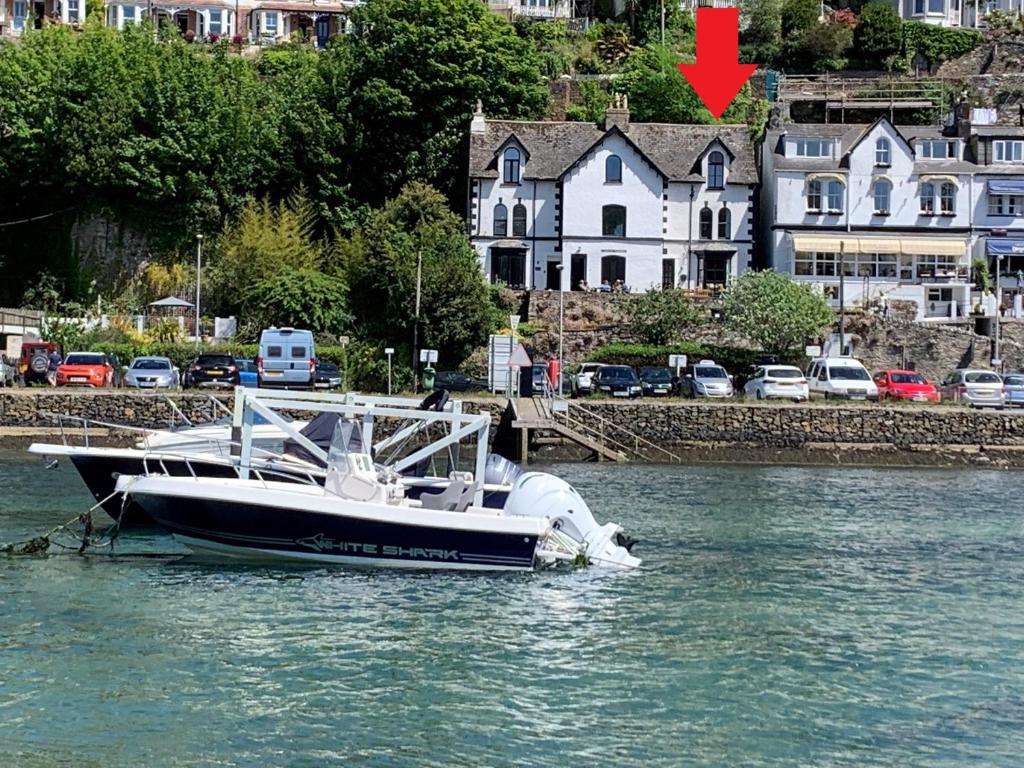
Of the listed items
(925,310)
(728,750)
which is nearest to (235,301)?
(925,310)

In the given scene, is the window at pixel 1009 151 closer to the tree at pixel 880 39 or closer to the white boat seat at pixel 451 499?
the tree at pixel 880 39

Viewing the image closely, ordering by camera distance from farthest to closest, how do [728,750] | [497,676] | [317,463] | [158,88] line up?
1. [158,88]
2. [317,463]
3. [497,676]
4. [728,750]

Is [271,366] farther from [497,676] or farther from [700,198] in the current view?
[497,676]

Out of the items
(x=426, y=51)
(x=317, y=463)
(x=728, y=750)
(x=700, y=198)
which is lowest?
(x=728, y=750)

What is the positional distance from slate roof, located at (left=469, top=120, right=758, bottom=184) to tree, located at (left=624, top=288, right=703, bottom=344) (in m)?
10.3

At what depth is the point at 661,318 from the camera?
220ft

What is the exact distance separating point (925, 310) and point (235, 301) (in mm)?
27139

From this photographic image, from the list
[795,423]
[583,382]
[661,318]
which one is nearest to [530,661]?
[795,423]

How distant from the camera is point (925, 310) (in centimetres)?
7138

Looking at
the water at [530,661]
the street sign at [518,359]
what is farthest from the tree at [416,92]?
the water at [530,661]

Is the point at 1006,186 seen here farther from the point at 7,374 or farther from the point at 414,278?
the point at 7,374

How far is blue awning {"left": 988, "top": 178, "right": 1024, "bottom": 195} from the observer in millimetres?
76750

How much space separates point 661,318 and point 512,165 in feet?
43.0

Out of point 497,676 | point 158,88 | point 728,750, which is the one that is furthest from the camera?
point 158,88
